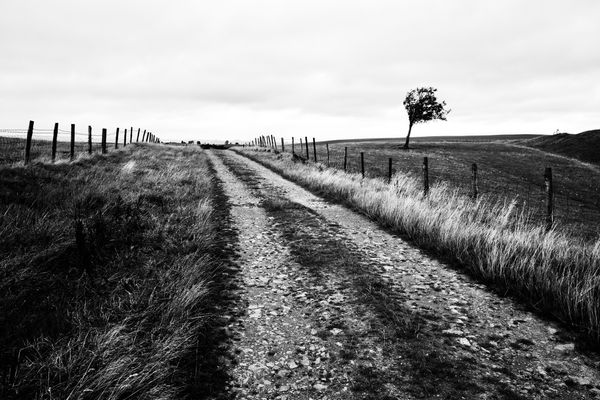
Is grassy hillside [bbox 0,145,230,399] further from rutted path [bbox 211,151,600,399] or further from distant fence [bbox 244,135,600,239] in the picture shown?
distant fence [bbox 244,135,600,239]

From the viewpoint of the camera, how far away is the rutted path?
3.38 metres

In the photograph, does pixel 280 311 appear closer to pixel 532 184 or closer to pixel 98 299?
pixel 98 299

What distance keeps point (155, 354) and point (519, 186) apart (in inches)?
1324

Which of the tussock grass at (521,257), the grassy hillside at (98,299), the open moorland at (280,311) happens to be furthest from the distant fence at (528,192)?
the grassy hillside at (98,299)

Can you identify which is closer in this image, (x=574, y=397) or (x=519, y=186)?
(x=574, y=397)

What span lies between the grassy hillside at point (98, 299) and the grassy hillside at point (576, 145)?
6982 centimetres

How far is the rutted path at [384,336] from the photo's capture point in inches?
133

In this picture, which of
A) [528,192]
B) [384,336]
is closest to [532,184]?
[528,192]

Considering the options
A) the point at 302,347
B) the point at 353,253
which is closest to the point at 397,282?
the point at 353,253

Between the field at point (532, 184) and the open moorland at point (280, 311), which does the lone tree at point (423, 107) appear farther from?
the open moorland at point (280, 311)

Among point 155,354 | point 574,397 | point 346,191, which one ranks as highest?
point 346,191

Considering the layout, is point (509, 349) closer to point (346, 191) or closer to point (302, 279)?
point (302, 279)

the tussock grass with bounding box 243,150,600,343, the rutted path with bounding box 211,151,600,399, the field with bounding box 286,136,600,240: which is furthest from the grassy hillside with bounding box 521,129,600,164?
the rutted path with bounding box 211,151,600,399

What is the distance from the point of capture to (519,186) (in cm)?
3008
